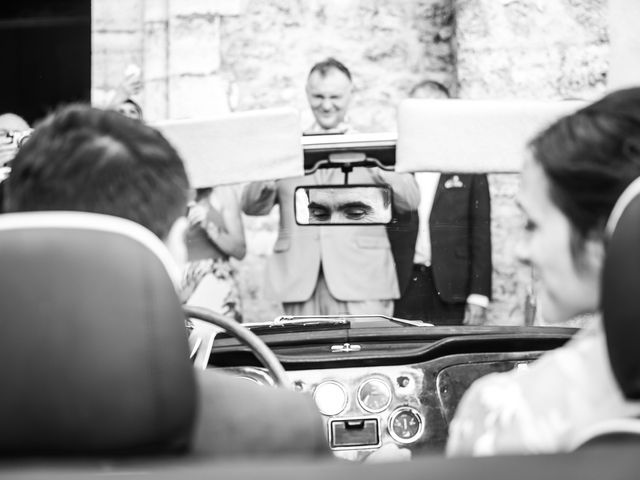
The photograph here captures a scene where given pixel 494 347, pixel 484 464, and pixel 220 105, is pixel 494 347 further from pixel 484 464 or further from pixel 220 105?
pixel 220 105

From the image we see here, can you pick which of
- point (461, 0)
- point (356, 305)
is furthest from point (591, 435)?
point (461, 0)

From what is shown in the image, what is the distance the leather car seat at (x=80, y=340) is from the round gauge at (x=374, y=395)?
1.95 m

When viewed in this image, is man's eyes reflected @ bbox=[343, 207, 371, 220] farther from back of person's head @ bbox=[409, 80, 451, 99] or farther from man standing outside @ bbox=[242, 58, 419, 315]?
back of person's head @ bbox=[409, 80, 451, 99]

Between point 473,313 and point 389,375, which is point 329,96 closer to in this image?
point 473,313

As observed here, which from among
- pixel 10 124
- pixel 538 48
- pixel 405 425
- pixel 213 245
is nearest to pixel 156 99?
pixel 10 124

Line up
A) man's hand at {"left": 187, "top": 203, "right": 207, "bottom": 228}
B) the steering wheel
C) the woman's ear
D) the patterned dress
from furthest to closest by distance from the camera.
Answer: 1. the patterned dress
2. man's hand at {"left": 187, "top": 203, "right": 207, "bottom": 228}
3. the steering wheel
4. the woman's ear

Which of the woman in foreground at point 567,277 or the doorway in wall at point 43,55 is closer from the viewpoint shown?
the woman in foreground at point 567,277

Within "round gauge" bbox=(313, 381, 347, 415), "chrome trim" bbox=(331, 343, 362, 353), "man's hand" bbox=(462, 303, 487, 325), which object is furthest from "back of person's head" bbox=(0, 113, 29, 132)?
"round gauge" bbox=(313, 381, 347, 415)

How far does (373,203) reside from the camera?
378cm

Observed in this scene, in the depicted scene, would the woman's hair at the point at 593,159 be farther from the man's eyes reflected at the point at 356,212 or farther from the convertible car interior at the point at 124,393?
the man's eyes reflected at the point at 356,212

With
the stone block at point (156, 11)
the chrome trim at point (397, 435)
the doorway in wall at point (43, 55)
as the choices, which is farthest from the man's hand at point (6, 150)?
the doorway in wall at point (43, 55)

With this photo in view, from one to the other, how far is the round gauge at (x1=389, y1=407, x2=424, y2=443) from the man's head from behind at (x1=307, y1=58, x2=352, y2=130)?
3.00m

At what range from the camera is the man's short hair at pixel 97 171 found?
1653 mm

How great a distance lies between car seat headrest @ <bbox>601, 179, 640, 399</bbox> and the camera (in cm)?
140
